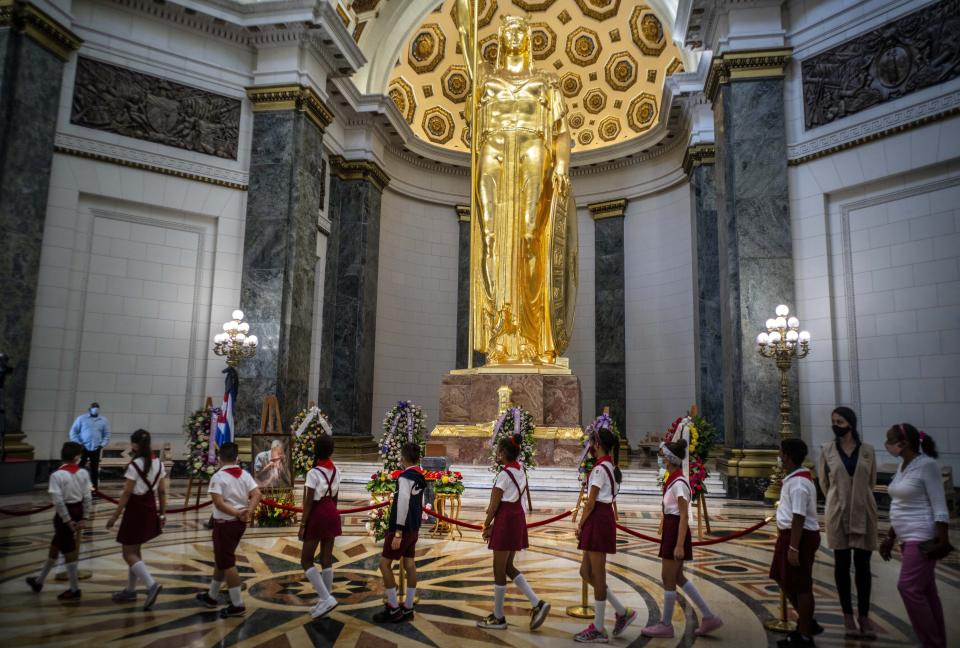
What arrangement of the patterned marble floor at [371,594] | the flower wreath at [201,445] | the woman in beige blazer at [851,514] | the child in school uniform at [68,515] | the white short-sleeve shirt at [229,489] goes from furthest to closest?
the flower wreath at [201,445] < the child in school uniform at [68,515] < the white short-sleeve shirt at [229,489] < the woman in beige blazer at [851,514] < the patterned marble floor at [371,594]

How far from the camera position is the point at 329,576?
462 cm

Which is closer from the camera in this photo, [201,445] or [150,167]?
[201,445]

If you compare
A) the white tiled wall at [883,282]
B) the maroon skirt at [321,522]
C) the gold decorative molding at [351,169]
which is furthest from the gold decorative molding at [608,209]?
the maroon skirt at [321,522]

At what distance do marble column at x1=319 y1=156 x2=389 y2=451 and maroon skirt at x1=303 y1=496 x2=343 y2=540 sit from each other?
36.4 feet

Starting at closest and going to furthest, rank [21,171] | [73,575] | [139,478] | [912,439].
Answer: [912,439] → [73,575] → [139,478] → [21,171]

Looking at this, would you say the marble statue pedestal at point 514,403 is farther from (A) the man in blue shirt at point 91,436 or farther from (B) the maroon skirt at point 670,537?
(B) the maroon skirt at point 670,537

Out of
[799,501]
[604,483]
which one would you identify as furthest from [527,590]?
[799,501]

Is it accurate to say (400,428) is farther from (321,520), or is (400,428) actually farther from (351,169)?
(351,169)

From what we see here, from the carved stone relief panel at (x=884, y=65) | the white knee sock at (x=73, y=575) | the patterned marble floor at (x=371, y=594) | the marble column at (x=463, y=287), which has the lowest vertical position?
the patterned marble floor at (x=371, y=594)

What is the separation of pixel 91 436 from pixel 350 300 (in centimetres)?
724

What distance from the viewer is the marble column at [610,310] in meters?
17.9

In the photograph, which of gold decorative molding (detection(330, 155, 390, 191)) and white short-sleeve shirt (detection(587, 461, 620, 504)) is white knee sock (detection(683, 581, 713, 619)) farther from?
gold decorative molding (detection(330, 155, 390, 191))

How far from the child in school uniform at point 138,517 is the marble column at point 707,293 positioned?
11690 millimetres

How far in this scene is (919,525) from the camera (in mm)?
3664
